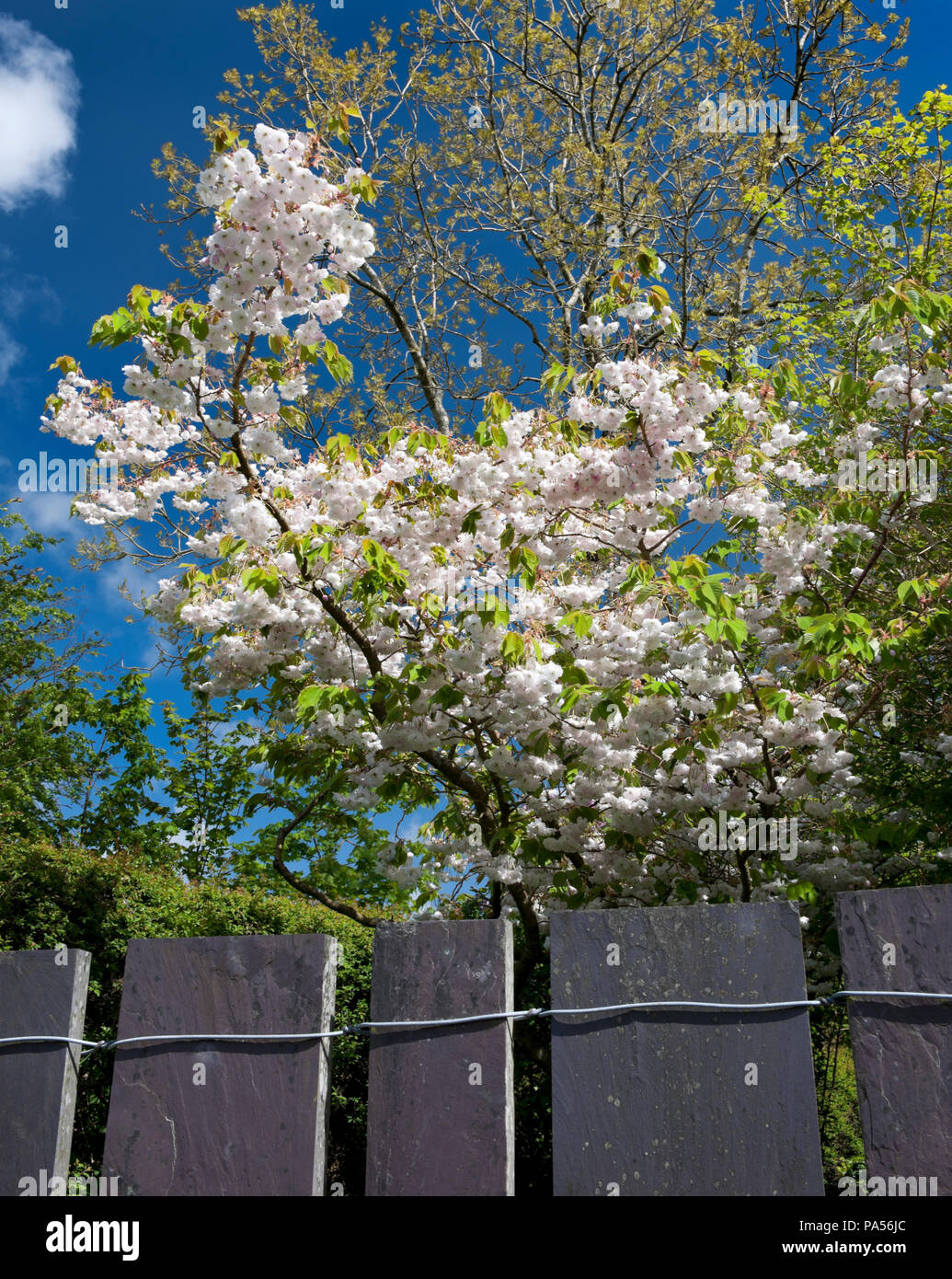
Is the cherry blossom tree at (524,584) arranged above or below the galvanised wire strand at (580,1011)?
above

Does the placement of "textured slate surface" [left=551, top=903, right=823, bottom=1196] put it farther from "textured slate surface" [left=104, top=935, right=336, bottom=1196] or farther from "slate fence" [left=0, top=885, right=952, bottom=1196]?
"textured slate surface" [left=104, top=935, right=336, bottom=1196]

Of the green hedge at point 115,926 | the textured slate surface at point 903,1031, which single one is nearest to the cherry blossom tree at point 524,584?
the green hedge at point 115,926

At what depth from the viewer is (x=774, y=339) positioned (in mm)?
9852

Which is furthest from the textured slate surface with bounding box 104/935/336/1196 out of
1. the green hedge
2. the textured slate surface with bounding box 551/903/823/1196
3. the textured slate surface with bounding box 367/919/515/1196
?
the green hedge

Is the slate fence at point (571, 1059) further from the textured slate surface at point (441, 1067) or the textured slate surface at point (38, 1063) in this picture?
the textured slate surface at point (38, 1063)

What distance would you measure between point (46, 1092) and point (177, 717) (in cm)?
883

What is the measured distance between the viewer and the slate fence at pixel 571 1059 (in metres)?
1.77

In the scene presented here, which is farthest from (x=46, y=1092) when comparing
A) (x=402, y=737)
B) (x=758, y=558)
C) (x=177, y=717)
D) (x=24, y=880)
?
(x=177, y=717)

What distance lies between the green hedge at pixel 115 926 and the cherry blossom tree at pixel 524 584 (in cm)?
97

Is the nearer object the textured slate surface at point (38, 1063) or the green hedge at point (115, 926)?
the textured slate surface at point (38, 1063)

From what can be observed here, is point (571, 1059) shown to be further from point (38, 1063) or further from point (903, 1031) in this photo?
point (38, 1063)

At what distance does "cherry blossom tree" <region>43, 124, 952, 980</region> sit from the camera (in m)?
3.36

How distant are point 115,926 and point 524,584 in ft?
11.2
